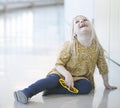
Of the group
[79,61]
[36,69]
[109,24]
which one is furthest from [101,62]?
[109,24]

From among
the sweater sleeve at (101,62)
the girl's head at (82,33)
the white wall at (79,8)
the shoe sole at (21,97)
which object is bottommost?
the shoe sole at (21,97)

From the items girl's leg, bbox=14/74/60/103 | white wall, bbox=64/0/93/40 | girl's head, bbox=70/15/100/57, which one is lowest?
girl's leg, bbox=14/74/60/103

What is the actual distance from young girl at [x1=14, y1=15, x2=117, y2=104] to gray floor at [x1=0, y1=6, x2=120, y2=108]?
9cm

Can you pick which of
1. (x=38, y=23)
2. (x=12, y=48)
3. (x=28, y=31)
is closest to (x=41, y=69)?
(x=12, y=48)

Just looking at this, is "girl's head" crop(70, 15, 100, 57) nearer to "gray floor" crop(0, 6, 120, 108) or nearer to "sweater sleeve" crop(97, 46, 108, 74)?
"sweater sleeve" crop(97, 46, 108, 74)

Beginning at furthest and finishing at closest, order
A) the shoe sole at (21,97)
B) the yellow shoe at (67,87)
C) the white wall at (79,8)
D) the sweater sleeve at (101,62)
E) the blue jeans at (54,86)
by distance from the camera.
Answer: the white wall at (79,8) → the sweater sleeve at (101,62) → the yellow shoe at (67,87) → the blue jeans at (54,86) → the shoe sole at (21,97)

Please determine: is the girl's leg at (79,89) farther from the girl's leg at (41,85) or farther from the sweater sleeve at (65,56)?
the sweater sleeve at (65,56)

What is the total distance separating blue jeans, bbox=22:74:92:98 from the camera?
311cm

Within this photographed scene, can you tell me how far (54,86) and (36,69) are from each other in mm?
1073

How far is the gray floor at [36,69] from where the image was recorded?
3.01m

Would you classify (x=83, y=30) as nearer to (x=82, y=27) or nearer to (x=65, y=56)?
(x=82, y=27)

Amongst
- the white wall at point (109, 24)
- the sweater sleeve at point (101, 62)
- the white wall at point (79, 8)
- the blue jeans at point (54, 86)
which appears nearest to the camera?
the blue jeans at point (54, 86)

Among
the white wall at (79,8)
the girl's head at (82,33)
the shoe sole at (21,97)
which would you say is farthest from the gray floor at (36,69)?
the white wall at (79,8)

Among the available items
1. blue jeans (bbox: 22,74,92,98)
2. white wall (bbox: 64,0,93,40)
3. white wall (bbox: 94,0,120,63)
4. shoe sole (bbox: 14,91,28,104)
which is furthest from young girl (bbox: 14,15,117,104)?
white wall (bbox: 64,0,93,40)
